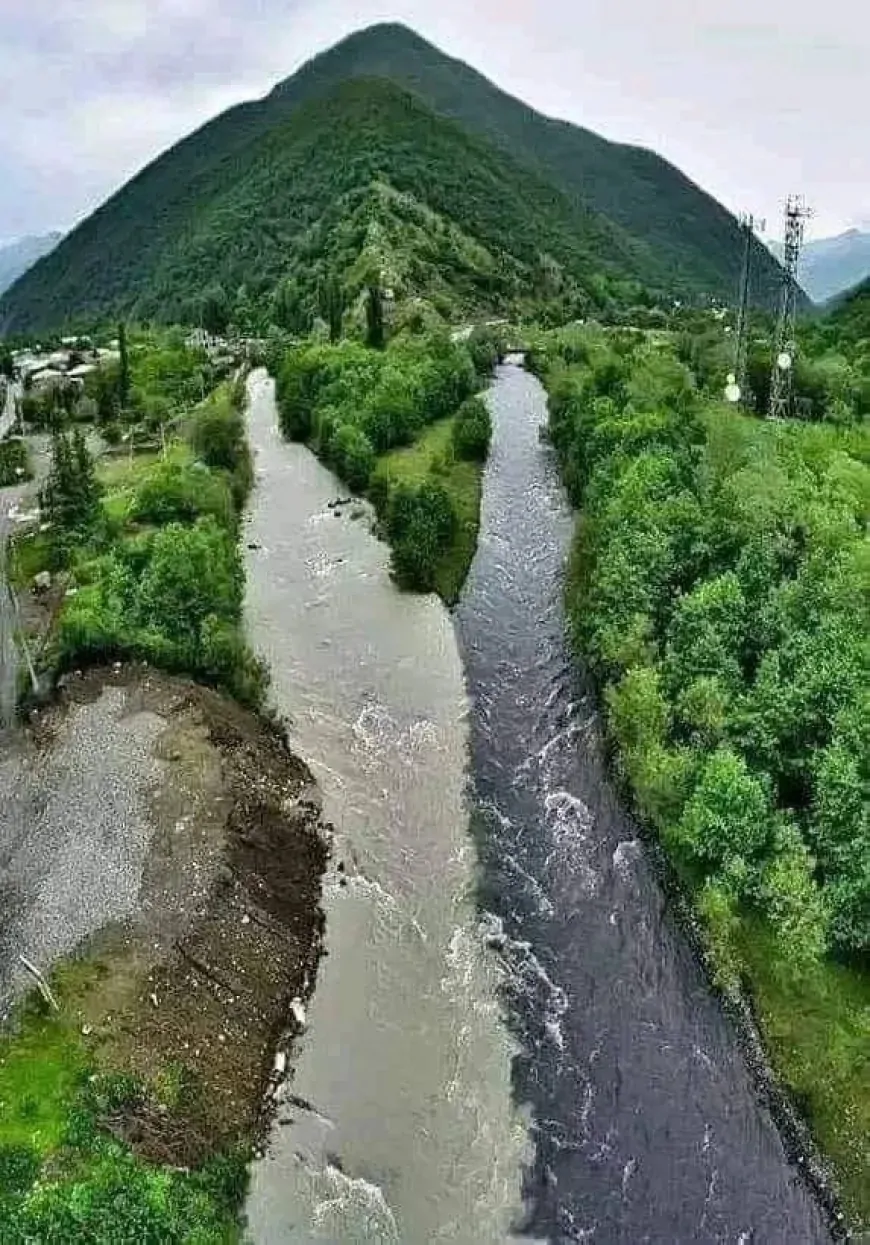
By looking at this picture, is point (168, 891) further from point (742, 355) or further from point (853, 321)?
point (853, 321)

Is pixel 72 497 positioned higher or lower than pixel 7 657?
higher

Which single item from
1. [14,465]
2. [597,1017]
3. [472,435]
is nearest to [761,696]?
Result: [597,1017]

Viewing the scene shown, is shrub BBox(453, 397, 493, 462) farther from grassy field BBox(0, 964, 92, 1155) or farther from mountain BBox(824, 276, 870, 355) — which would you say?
grassy field BBox(0, 964, 92, 1155)

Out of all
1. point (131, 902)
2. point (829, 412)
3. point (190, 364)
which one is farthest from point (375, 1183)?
point (190, 364)

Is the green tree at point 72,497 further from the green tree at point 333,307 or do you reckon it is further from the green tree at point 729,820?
the green tree at point 333,307

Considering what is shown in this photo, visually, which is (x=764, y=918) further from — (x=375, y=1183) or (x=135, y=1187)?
(x=135, y=1187)

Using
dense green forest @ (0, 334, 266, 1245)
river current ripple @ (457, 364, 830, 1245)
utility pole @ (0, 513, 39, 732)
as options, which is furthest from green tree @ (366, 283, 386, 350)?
river current ripple @ (457, 364, 830, 1245)
